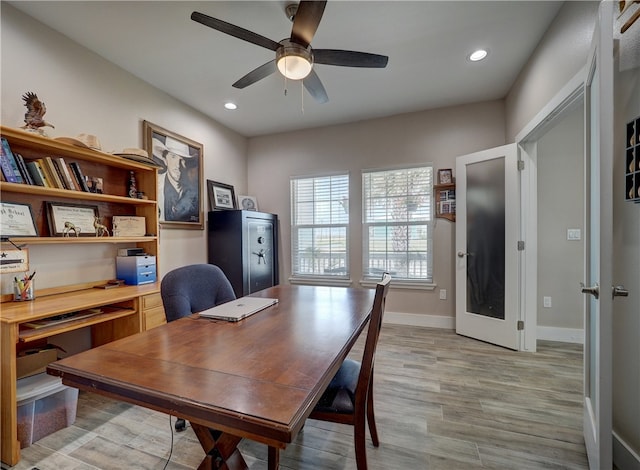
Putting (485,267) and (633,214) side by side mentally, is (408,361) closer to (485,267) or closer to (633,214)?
(485,267)

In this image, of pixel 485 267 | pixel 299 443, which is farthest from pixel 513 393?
pixel 299 443

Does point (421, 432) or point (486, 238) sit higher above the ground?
point (486, 238)

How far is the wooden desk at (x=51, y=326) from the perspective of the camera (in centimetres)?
148

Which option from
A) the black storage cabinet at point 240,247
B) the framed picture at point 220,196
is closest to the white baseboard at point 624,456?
the black storage cabinet at point 240,247

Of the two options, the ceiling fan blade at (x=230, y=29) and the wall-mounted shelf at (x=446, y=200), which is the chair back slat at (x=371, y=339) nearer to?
the ceiling fan blade at (x=230, y=29)

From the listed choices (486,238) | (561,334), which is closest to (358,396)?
(486,238)

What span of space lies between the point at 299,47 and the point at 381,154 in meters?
2.27

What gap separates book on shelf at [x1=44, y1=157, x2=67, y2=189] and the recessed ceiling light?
3.43 meters

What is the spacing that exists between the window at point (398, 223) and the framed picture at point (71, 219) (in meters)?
2.95

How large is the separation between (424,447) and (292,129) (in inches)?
155

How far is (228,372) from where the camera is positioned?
2.80ft

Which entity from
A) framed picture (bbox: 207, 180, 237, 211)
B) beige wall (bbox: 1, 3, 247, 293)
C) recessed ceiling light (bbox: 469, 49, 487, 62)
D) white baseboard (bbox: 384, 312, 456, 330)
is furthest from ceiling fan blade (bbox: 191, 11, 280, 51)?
white baseboard (bbox: 384, 312, 456, 330)

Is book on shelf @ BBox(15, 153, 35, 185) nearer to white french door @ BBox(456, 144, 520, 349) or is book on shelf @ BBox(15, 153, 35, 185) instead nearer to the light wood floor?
the light wood floor

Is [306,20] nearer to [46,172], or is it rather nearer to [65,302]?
[46,172]
